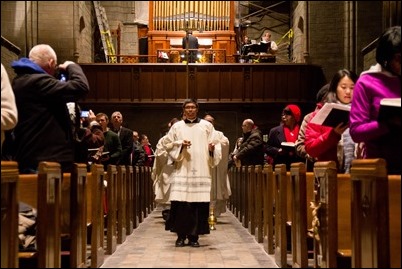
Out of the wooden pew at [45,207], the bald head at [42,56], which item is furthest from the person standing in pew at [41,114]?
the wooden pew at [45,207]

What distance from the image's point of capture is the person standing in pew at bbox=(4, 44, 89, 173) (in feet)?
18.3

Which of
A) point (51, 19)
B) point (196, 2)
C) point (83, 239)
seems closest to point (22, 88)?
point (83, 239)

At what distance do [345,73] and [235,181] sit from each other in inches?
307

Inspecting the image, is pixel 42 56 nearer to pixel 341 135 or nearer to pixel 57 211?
pixel 57 211

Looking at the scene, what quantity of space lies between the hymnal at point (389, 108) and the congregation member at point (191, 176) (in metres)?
3.95

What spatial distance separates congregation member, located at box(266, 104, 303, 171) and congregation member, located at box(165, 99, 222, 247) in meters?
0.72

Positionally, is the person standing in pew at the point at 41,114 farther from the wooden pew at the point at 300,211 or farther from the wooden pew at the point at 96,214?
the wooden pew at the point at 300,211

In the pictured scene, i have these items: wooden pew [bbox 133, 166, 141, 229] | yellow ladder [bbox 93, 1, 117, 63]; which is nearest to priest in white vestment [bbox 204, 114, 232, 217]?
wooden pew [bbox 133, 166, 141, 229]

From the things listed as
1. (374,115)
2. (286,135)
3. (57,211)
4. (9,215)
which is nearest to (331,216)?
(374,115)

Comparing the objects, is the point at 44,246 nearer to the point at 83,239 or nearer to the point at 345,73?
the point at 83,239

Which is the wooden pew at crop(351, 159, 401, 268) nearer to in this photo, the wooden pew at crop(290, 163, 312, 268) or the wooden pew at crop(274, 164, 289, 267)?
the wooden pew at crop(290, 163, 312, 268)

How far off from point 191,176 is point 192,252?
0.98 m

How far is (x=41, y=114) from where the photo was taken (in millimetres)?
5656

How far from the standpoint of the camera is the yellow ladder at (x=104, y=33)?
22.1m
